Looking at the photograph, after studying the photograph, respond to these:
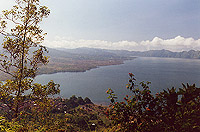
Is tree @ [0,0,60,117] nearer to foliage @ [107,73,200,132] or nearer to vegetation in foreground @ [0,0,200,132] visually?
vegetation in foreground @ [0,0,200,132]

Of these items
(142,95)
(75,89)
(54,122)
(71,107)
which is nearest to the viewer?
(142,95)

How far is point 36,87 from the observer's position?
434 centimetres

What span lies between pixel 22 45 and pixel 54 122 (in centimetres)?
278

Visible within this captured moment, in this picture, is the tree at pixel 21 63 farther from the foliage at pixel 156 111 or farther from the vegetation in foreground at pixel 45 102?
the foliage at pixel 156 111

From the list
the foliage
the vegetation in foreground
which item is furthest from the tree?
the foliage

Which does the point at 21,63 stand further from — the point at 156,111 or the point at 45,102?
the point at 156,111

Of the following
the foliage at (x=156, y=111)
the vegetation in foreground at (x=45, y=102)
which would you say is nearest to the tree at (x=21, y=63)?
the vegetation in foreground at (x=45, y=102)

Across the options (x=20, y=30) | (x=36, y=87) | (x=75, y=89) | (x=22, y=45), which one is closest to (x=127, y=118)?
(x=36, y=87)

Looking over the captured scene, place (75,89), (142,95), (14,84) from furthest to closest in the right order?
(75,89)
(14,84)
(142,95)

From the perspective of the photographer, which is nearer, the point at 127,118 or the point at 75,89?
the point at 127,118

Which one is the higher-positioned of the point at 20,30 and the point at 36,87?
the point at 20,30

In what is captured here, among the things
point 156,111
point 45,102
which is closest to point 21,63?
point 45,102

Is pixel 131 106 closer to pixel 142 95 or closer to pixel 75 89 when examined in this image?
pixel 142 95

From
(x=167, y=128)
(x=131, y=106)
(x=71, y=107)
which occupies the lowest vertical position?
(x=71, y=107)
